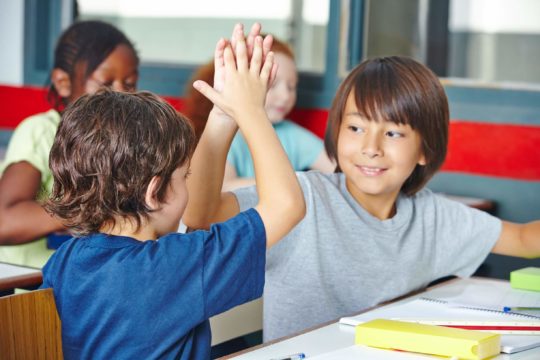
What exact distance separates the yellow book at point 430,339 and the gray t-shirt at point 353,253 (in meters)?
0.45

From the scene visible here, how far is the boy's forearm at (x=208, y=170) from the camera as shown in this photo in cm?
151

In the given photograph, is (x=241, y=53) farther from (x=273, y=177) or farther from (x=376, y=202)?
(x=376, y=202)

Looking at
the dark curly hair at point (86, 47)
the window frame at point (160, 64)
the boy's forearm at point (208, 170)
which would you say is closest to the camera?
the boy's forearm at point (208, 170)

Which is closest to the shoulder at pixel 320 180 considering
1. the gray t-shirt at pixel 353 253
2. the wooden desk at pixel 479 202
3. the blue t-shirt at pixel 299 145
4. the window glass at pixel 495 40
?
the gray t-shirt at pixel 353 253

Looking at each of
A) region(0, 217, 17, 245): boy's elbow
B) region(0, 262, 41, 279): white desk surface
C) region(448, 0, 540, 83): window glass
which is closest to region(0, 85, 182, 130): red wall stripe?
region(0, 217, 17, 245): boy's elbow

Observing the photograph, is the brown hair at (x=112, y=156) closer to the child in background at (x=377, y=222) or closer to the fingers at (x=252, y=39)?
the fingers at (x=252, y=39)

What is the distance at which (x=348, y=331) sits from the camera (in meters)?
1.52

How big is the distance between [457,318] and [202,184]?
49 centimetres

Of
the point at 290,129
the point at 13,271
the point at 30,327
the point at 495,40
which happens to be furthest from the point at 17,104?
the point at 30,327

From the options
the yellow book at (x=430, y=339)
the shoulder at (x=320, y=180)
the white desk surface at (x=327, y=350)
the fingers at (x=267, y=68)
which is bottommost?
the white desk surface at (x=327, y=350)

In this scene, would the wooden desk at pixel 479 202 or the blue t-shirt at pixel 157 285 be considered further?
the wooden desk at pixel 479 202

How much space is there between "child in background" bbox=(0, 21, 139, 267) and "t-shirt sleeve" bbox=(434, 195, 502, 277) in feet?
3.35

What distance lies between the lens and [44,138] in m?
2.69

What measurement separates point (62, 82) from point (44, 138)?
1.07ft
